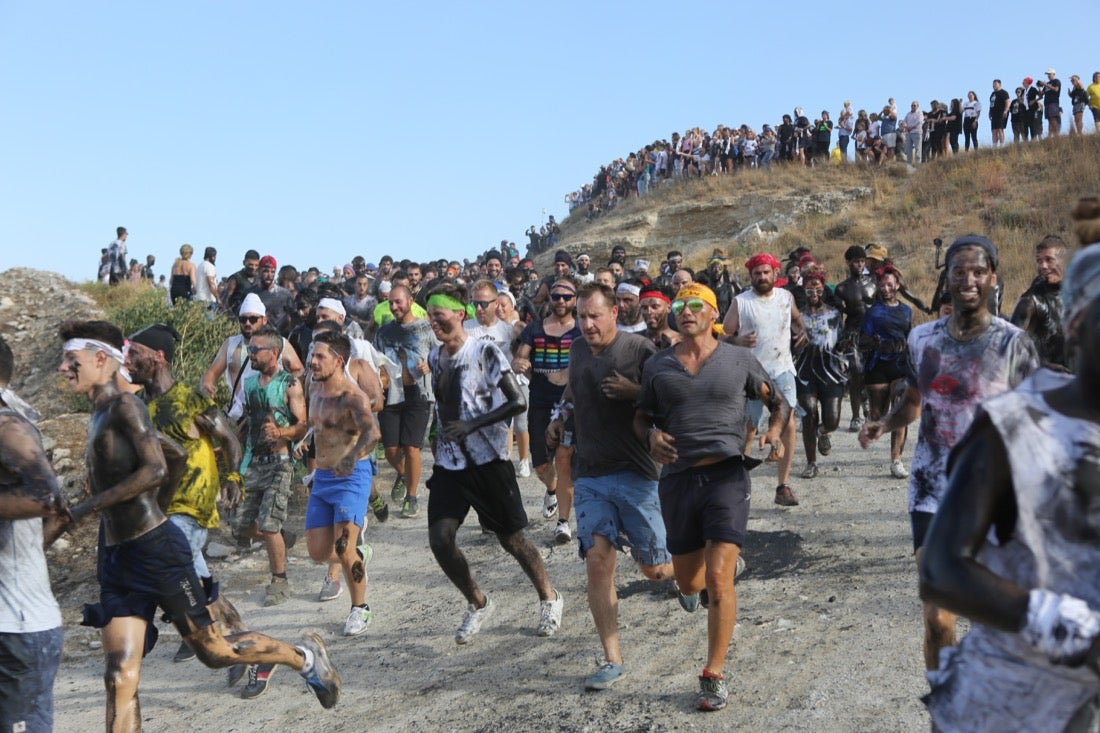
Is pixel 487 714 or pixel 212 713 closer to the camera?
pixel 487 714

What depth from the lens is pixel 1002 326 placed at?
4.61m

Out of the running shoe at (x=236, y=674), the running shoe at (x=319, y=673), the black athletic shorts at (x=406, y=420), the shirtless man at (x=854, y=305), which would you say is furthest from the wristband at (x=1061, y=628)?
the shirtless man at (x=854, y=305)

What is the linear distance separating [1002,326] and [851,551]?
11.6 feet

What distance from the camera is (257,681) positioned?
21.8ft

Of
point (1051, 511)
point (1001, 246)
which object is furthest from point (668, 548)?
point (1001, 246)

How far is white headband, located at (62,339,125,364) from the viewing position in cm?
507

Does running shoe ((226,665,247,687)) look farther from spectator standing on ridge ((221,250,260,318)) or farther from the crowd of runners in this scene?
spectator standing on ridge ((221,250,260,318))

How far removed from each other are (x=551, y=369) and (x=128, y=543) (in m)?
4.48

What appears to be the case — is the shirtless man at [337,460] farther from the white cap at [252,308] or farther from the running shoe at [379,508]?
the running shoe at [379,508]

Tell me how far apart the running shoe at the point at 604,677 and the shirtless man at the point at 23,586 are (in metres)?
2.77

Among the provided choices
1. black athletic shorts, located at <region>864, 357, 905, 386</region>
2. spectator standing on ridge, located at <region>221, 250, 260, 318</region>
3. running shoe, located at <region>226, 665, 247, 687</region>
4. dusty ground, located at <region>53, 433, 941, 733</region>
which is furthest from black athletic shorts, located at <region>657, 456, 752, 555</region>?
spectator standing on ridge, located at <region>221, 250, 260, 318</region>

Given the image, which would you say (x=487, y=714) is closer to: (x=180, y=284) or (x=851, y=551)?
(x=851, y=551)

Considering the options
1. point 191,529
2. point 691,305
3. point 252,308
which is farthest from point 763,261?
point 191,529

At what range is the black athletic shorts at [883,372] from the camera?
10.6 meters
